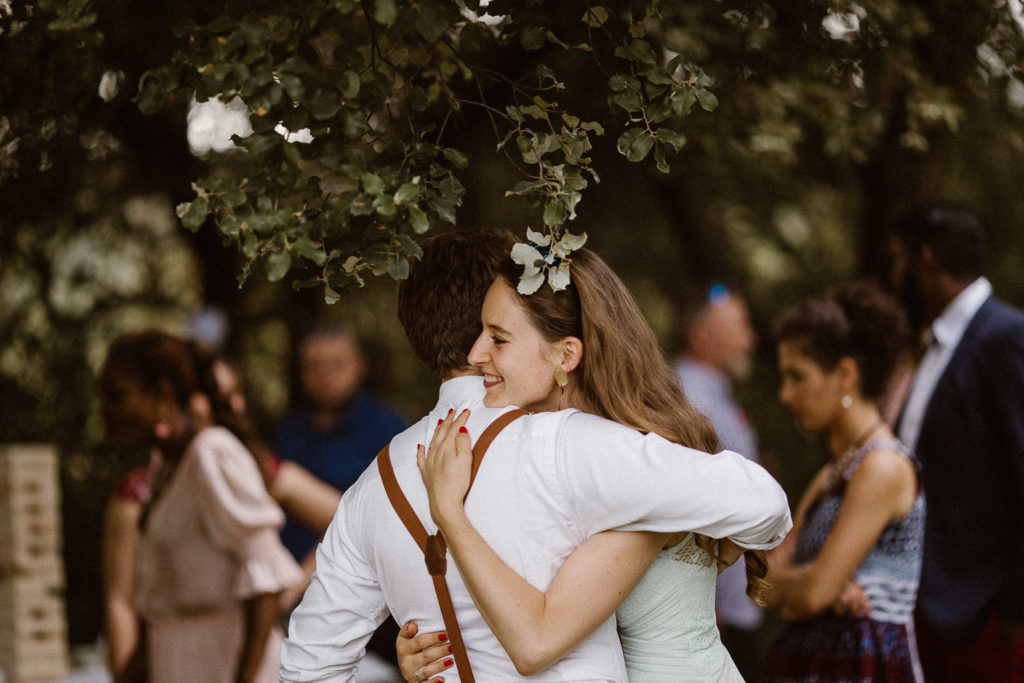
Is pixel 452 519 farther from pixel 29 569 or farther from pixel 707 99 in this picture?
pixel 29 569

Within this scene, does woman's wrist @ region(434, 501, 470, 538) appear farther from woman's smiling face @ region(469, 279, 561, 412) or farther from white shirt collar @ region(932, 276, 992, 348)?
white shirt collar @ region(932, 276, 992, 348)

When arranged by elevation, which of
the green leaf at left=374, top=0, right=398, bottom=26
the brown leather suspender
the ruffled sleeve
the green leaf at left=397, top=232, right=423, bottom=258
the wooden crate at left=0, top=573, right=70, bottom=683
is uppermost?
the green leaf at left=374, top=0, right=398, bottom=26

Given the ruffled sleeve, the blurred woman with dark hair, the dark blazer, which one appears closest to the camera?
the blurred woman with dark hair

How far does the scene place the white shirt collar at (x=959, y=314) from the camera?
359 centimetres

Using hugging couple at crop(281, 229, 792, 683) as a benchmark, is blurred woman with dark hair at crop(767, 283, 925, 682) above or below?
below

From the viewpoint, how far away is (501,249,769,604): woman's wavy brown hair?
2.10m

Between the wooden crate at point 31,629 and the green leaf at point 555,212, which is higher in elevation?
the green leaf at point 555,212

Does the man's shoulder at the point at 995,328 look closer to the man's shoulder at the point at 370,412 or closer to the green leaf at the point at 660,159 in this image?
the green leaf at the point at 660,159

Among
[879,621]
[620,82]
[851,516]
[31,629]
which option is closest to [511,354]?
[620,82]

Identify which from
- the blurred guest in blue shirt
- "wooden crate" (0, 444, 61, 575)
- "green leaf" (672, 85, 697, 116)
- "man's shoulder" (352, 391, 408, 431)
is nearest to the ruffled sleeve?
"wooden crate" (0, 444, 61, 575)

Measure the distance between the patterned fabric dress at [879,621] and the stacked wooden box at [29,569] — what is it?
3171 millimetres

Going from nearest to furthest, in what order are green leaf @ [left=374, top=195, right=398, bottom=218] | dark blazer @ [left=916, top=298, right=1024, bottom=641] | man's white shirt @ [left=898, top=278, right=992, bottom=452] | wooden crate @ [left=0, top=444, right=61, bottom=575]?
green leaf @ [left=374, top=195, right=398, bottom=218] < dark blazer @ [left=916, top=298, right=1024, bottom=641] < man's white shirt @ [left=898, top=278, right=992, bottom=452] < wooden crate @ [left=0, top=444, right=61, bottom=575]

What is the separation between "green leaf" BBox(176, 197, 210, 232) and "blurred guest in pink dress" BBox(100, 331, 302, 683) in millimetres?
2102

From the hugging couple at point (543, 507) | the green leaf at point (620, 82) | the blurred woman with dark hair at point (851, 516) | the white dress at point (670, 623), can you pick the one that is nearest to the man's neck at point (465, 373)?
the hugging couple at point (543, 507)
